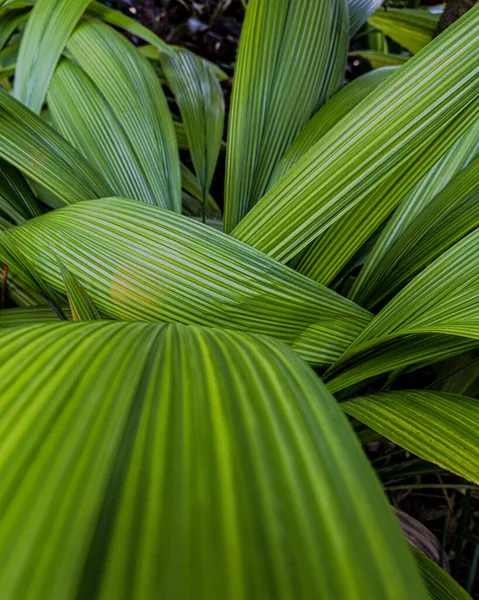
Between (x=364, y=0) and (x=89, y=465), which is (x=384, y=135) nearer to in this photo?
(x=89, y=465)

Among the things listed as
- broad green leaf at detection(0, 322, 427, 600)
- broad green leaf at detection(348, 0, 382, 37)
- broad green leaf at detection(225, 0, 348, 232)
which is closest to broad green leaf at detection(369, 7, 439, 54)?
broad green leaf at detection(348, 0, 382, 37)

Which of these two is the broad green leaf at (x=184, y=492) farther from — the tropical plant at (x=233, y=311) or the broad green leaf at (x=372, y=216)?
the broad green leaf at (x=372, y=216)

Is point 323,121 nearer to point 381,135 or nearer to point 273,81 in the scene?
point 273,81

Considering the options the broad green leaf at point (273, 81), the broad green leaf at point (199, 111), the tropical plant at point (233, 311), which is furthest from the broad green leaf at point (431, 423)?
the broad green leaf at point (199, 111)

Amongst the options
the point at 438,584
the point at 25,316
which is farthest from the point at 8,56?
the point at 438,584

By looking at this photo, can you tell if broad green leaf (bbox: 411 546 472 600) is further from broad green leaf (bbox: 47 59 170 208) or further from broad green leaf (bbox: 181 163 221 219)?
broad green leaf (bbox: 181 163 221 219)

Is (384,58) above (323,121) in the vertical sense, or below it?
above

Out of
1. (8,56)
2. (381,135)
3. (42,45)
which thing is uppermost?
(8,56)
